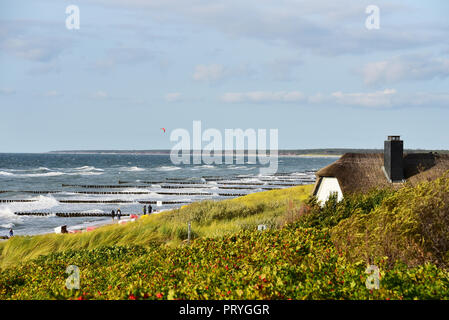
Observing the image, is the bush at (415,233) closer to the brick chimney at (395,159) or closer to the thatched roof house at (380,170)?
the thatched roof house at (380,170)

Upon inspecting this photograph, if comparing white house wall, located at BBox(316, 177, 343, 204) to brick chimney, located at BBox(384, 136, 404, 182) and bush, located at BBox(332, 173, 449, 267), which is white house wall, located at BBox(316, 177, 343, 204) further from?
bush, located at BBox(332, 173, 449, 267)

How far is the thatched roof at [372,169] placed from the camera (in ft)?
80.7

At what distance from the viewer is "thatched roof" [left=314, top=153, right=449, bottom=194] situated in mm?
24609

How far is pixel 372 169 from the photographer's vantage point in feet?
84.9

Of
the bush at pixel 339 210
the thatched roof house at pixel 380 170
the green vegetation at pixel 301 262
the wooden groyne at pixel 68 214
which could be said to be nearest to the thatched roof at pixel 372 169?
the thatched roof house at pixel 380 170

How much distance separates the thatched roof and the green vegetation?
26.7 ft

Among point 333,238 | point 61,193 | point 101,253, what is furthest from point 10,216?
point 333,238

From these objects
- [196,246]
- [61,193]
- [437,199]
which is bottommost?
[61,193]

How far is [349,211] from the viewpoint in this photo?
14188 millimetres

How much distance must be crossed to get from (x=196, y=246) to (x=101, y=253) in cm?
508

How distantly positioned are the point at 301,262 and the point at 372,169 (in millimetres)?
16880

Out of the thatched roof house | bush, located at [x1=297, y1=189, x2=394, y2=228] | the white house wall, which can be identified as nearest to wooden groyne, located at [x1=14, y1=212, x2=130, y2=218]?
the white house wall

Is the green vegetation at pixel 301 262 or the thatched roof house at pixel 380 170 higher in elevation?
the thatched roof house at pixel 380 170
